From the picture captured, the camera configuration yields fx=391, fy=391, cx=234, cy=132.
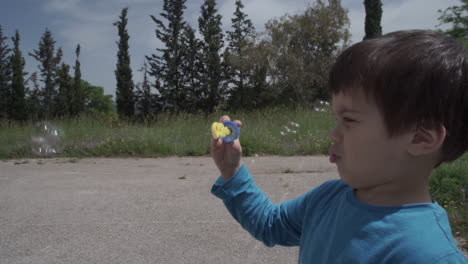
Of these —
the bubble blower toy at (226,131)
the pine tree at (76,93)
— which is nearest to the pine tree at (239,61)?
the pine tree at (76,93)

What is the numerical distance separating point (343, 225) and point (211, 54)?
93.5 ft

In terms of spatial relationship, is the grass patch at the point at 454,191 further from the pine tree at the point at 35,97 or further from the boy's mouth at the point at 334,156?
the pine tree at the point at 35,97

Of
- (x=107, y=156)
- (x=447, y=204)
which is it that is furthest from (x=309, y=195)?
(x=107, y=156)

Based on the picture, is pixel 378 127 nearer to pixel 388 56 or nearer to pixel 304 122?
pixel 388 56

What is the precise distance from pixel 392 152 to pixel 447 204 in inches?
110

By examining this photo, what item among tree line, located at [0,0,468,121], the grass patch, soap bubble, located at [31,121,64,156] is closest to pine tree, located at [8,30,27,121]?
tree line, located at [0,0,468,121]

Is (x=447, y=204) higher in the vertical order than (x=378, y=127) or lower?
lower

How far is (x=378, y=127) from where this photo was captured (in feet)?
2.73

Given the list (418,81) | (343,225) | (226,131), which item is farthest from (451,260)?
(226,131)

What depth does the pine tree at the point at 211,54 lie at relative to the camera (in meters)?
28.4

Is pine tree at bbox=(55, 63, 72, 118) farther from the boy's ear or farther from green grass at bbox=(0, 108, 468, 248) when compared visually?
the boy's ear

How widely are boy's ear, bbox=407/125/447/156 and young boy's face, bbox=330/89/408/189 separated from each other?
2 centimetres

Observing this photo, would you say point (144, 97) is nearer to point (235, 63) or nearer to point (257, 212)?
point (235, 63)

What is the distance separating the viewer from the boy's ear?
0.80 meters
